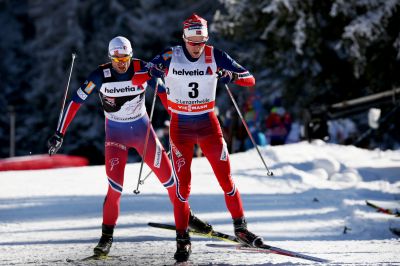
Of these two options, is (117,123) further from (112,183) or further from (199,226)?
(199,226)

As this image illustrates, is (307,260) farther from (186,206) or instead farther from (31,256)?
(31,256)

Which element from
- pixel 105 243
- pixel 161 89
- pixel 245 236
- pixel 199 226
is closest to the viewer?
pixel 245 236

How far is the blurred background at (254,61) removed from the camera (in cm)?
1952

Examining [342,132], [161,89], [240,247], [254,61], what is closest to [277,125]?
[342,132]

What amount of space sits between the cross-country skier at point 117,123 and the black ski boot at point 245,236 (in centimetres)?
81

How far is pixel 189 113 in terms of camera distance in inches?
293

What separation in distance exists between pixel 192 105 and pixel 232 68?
1.88 ft

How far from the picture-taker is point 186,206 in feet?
24.5

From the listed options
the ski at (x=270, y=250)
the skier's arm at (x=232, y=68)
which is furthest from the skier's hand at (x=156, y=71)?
the ski at (x=270, y=250)

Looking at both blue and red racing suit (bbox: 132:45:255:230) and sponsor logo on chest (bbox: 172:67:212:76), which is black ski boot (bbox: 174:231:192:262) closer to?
blue and red racing suit (bbox: 132:45:255:230)

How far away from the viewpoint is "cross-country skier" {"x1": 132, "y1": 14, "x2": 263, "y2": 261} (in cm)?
732

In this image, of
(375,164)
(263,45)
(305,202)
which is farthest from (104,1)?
(305,202)

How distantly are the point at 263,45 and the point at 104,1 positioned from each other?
8595mm

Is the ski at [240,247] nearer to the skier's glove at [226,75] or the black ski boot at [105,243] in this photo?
the black ski boot at [105,243]
